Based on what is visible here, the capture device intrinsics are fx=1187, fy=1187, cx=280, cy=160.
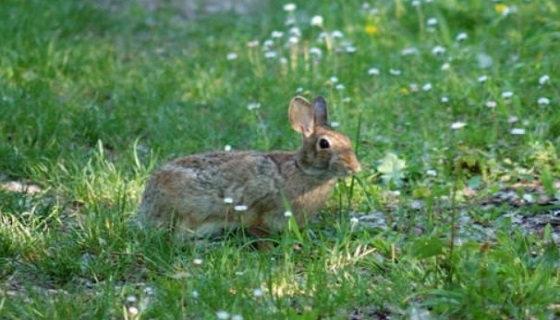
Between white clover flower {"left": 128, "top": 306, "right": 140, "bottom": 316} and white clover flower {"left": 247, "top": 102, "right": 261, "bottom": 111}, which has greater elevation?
white clover flower {"left": 128, "top": 306, "right": 140, "bottom": 316}

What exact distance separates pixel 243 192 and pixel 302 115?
1.75 ft

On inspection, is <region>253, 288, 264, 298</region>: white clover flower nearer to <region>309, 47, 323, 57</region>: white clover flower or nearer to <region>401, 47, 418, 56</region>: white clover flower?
<region>309, 47, 323, 57</region>: white clover flower

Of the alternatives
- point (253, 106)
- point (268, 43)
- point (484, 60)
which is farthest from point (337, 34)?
point (253, 106)

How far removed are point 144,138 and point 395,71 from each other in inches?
76.1

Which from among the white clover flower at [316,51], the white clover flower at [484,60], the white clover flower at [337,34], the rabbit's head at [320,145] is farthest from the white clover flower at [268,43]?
the rabbit's head at [320,145]

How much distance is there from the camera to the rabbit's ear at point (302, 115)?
629 cm

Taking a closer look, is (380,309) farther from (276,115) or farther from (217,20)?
(217,20)

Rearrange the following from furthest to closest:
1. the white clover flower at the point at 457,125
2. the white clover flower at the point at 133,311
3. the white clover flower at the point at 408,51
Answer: the white clover flower at the point at 408,51 < the white clover flower at the point at 457,125 < the white clover flower at the point at 133,311

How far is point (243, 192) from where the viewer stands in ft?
20.2

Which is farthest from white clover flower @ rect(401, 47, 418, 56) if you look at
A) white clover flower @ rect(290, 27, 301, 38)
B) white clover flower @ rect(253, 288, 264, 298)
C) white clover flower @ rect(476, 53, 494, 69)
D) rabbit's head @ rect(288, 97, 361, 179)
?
white clover flower @ rect(253, 288, 264, 298)

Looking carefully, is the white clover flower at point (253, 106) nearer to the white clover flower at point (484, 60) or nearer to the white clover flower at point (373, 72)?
the white clover flower at point (373, 72)

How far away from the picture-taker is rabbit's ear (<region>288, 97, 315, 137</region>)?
6.29m

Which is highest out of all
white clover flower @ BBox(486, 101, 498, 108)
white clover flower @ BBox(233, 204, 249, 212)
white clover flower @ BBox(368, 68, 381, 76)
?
white clover flower @ BBox(233, 204, 249, 212)

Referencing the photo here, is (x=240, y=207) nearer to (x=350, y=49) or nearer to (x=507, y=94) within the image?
(x=507, y=94)
